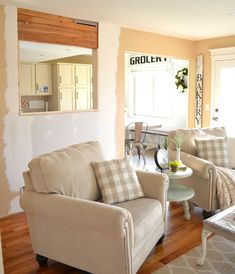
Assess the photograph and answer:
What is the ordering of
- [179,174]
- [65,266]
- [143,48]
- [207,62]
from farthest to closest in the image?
[207,62]
[143,48]
[179,174]
[65,266]

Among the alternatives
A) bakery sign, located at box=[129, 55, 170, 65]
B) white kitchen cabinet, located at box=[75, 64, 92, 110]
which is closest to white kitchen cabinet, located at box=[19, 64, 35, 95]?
white kitchen cabinet, located at box=[75, 64, 92, 110]

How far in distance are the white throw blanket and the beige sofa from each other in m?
0.97

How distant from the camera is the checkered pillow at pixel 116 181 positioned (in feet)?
9.27

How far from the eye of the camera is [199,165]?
3.70 meters

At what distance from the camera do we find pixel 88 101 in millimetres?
8820

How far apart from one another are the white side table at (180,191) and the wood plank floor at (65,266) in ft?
0.69

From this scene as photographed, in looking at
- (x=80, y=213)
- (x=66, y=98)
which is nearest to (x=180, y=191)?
(x=80, y=213)

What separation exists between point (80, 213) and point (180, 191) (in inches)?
64.0

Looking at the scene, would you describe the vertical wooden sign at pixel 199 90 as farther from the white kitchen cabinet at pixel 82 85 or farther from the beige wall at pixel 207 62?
the white kitchen cabinet at pixel 82 85

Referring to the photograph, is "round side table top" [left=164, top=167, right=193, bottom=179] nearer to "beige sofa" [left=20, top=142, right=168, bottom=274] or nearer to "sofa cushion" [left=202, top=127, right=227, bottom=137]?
"beige sofa" [left=20, top=142, right=168, bottom=274]

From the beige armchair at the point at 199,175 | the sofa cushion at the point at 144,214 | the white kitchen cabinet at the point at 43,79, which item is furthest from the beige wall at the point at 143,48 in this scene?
the white kitchen cabinet at the point at 43,79

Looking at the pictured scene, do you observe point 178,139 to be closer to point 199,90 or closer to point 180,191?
point 180,191

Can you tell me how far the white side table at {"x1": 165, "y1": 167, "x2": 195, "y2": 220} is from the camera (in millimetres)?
3432

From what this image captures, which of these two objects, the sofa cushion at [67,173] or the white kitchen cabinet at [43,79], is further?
the white kitchen cabinet at [43,79]
